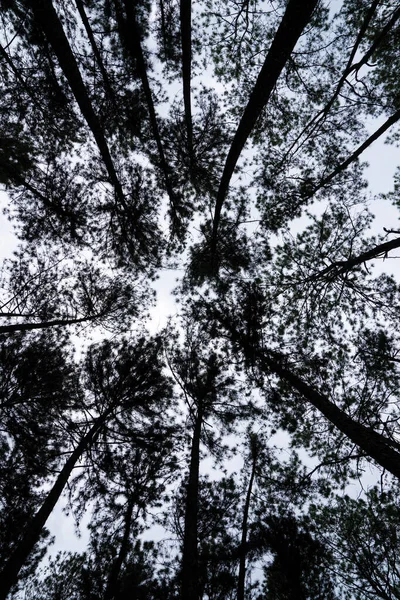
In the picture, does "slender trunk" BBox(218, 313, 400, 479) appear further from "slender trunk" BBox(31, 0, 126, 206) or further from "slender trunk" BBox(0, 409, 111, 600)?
"slender trunk" BBox(31, 0, 126, 206)

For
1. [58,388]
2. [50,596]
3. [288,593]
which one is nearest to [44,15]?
[58,388]

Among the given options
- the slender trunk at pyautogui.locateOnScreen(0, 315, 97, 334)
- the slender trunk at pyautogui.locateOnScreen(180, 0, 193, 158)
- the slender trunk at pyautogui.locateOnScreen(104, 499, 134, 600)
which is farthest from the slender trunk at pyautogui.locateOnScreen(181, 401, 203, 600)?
the slender trunk at pyautogui.locateOnScreen(180, 0, 193, 158)

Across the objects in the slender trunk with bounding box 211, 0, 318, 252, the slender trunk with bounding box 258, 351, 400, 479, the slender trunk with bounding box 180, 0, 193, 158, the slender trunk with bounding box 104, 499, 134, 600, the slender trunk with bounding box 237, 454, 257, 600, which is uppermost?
the slender trunk with bounding box 180, 0, 193, 158

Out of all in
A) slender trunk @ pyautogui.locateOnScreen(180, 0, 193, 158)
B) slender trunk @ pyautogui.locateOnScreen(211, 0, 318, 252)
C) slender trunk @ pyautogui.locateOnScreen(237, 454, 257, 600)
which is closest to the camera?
slender trunk @ pyautogui.locateOnScreen(211, 0, 318, 252)

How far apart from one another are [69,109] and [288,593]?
55.4ft

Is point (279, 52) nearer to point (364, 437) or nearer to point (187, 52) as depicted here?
point (187, 52)

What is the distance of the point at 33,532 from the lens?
5656mm

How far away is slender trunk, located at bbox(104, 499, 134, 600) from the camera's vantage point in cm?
760

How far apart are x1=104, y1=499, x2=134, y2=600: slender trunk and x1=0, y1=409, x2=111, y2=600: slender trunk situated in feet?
9.34

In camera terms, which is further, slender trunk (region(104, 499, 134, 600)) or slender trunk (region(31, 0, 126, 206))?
slender trunk (region(104, 499, 134, 600))

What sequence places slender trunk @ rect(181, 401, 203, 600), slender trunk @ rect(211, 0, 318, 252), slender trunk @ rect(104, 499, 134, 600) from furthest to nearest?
slender trunk @ rect(104, 499, 134, 600), slender trunk @ rect(181, 401, 203, 600), slender trunk @ rect(211, 0, 318, 252)

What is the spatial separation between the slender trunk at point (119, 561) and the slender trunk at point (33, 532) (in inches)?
112

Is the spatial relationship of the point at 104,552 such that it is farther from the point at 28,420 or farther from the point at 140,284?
the point at 140,284

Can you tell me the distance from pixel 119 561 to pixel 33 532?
427 centimetres
